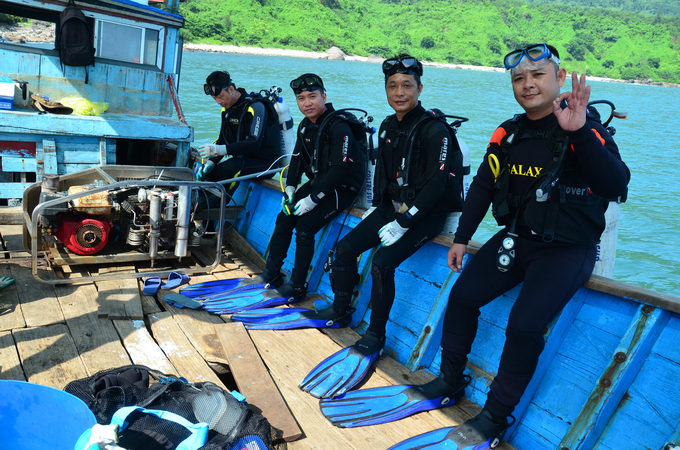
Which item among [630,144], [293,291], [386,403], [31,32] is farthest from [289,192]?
[31,32]

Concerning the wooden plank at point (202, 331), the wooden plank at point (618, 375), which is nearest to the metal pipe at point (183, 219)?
the wooden plank at point (202, 331)

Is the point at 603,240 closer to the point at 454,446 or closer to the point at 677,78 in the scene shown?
the point at 454,446

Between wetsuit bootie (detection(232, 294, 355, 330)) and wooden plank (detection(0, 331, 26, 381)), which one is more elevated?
wetsuit bootie (detection(232, 294, 355, 330))

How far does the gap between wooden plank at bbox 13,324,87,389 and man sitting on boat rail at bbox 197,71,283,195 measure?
243 cm

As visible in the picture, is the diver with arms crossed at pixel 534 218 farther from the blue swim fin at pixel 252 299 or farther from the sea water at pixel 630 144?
the sea water at pixel 630 144

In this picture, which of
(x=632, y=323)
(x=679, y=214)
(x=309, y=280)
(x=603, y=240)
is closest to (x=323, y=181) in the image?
(x=309, y=280)

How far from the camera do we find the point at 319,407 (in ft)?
9.91

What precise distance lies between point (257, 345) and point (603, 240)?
2375 mm

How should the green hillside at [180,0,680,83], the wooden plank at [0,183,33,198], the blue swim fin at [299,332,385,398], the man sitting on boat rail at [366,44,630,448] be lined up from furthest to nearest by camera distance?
the green hillside at [180,0,680,83]
the wooden plank at [0,183,33,198]
the blue swim fin at [299,332,385,398]
the man sitting on boat rail at [366,44,630,448]

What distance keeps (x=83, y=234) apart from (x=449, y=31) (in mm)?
98911

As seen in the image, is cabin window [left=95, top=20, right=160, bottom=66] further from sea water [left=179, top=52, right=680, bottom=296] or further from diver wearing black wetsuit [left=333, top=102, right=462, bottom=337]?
sea water [left=179, top=52, right=680, bottom=296]

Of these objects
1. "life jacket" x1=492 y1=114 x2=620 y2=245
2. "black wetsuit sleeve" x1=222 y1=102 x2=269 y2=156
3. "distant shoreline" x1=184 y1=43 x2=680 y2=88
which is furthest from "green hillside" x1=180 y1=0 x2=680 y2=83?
"life jacket" x1=492 y1=114 x2=620 y2=245

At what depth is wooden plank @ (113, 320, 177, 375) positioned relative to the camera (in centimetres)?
323

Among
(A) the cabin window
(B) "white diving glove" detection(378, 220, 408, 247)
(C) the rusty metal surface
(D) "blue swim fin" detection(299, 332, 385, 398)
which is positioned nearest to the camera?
(D) "blue swim fin" detection(299, 332, 385, 398)
